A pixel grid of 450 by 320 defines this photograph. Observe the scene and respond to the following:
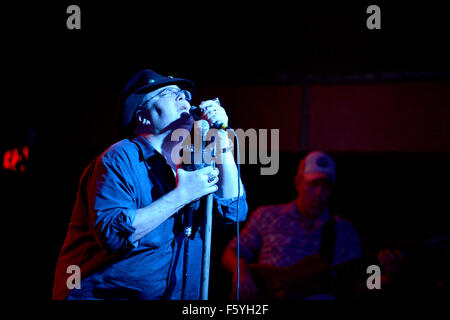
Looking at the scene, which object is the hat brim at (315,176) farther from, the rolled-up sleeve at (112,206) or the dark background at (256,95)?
the rolled-up sleeve at (112,206)

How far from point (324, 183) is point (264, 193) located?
2.73ft

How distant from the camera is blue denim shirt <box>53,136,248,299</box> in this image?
148cm

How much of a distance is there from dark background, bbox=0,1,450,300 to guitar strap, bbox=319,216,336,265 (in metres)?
0.58

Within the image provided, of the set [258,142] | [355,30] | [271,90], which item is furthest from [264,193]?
[355,30]

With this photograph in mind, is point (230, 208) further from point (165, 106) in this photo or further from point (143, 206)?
point (165, 106)

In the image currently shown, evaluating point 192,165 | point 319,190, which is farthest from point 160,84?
point 319,190

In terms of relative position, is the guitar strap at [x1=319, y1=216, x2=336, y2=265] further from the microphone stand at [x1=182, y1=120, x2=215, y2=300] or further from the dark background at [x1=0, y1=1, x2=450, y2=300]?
the microphone stand at [x1=182, y1=120, x2=215, y2=300]

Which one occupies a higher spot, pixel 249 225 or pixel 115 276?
pixel 115 276

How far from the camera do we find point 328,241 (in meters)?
3.46

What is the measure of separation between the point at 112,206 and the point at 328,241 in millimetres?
2482

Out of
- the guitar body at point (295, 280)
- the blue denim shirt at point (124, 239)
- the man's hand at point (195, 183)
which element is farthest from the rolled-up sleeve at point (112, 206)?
the guitar body at point (295, 280)

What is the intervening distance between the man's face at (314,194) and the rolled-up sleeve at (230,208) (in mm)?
1854
